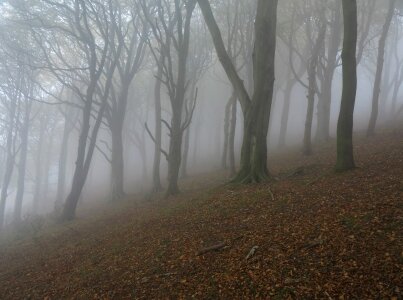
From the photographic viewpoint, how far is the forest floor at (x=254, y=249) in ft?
14.4

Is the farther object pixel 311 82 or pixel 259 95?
pixel 311 82

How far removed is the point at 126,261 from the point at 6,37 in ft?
59.0

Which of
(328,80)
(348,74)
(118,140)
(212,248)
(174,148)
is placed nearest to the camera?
(212,248)

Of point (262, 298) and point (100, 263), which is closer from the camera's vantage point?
point (262, 298)

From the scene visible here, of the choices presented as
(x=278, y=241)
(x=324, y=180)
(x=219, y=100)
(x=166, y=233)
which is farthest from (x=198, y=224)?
(x=219, y=100)

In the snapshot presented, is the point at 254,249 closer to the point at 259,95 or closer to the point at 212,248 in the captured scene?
the point at 212,248

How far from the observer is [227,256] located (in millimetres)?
5660

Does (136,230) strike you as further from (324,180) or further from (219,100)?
(219,100)

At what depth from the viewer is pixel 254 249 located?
559cm

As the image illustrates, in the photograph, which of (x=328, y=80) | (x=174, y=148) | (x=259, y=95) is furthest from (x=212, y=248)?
(x=328, y=80)

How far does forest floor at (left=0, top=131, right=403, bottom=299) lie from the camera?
4.39 meters

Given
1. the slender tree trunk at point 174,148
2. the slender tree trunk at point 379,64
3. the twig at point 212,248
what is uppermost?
Result: the slender tree trunk at point 379,64

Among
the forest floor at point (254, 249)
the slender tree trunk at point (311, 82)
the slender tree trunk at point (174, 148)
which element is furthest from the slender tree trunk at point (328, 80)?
the slender tree trunk at point (174, 148)

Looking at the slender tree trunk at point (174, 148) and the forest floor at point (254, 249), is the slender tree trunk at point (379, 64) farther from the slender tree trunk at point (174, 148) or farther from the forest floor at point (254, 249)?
the slender tree trunk at point (174, 148)
